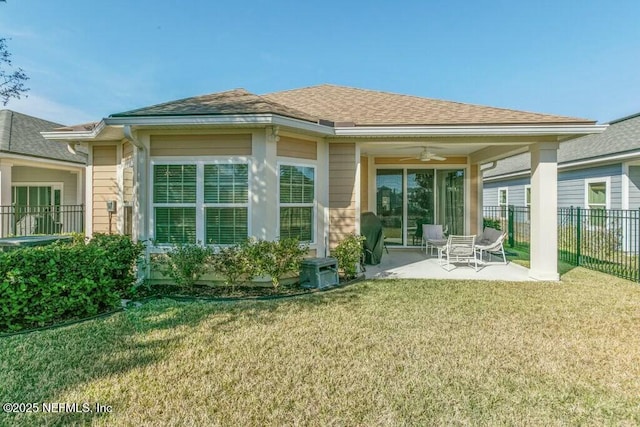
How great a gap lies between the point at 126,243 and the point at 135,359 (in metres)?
2.76

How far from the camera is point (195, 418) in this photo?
239 cm

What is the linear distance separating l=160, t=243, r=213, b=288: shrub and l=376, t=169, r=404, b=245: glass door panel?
6.66 m

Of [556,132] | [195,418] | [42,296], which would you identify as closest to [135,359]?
[195,418]

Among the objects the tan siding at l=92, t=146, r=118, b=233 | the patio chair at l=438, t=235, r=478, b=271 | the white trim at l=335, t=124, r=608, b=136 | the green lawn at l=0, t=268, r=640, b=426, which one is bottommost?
the green lawn at l=0, t=268, r=640, b=426

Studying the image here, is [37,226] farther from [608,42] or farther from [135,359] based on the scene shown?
[608,42]

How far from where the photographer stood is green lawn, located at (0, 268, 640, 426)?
248cm

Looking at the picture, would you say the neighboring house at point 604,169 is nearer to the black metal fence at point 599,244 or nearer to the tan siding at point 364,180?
the black metal fence at point 599,244

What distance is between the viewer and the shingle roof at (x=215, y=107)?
5.70m

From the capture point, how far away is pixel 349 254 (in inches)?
261

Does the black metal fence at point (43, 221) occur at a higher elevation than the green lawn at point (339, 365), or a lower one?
A: higher

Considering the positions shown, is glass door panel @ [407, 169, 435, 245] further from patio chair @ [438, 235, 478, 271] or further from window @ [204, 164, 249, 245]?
window @ [204, 164, 249, 245]

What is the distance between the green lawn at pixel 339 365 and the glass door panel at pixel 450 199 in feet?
19.6

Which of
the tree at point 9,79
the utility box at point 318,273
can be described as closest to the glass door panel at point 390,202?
the utility box at point 318,273

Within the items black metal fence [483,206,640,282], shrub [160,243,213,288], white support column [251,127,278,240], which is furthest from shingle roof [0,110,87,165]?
black metal fence [483,206,640,282]
